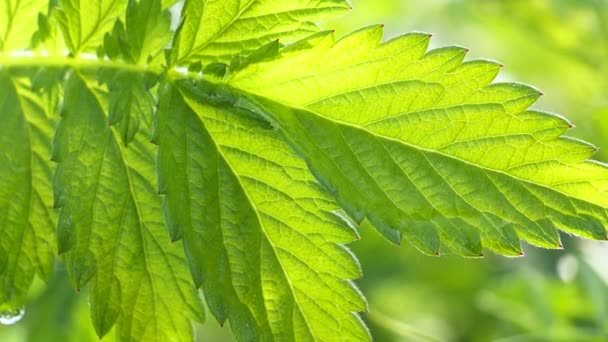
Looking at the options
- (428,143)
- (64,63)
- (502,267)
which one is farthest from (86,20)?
(502,267)

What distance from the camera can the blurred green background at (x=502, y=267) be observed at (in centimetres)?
194

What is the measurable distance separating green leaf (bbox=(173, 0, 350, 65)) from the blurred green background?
2.78 ft

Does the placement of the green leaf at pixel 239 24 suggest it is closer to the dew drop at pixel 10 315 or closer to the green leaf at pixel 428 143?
the green leaf at pixel 428 143

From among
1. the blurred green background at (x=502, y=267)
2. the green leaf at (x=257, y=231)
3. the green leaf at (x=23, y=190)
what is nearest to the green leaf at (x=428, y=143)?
the green leaf at (x=257, y=231)

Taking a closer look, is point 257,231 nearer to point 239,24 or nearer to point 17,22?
point 239,24

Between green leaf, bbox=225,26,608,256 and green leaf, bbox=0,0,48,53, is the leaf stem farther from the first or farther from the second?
green leaf, bbox=225,26,608,256

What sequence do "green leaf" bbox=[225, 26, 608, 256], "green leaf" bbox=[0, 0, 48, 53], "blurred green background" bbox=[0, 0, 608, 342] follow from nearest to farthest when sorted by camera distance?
"green leaf" bbox=[225, 26, 608, 256] < "green leaf" bbox=[0, 0, 48, 53] < "blurred green background" bbox=[0, 0, 608, 342]

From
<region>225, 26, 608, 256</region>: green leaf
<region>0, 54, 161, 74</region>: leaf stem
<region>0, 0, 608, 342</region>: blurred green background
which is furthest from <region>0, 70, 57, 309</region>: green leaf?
<region>0, 0, 608, 342</region>: blurred green background

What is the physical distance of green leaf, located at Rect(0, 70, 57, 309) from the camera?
1.20m

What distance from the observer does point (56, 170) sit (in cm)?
114

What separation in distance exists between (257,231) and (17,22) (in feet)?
1.59

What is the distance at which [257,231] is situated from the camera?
42.2 inches

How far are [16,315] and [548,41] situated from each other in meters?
1.72

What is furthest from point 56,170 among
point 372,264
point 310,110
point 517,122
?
point 372,264
